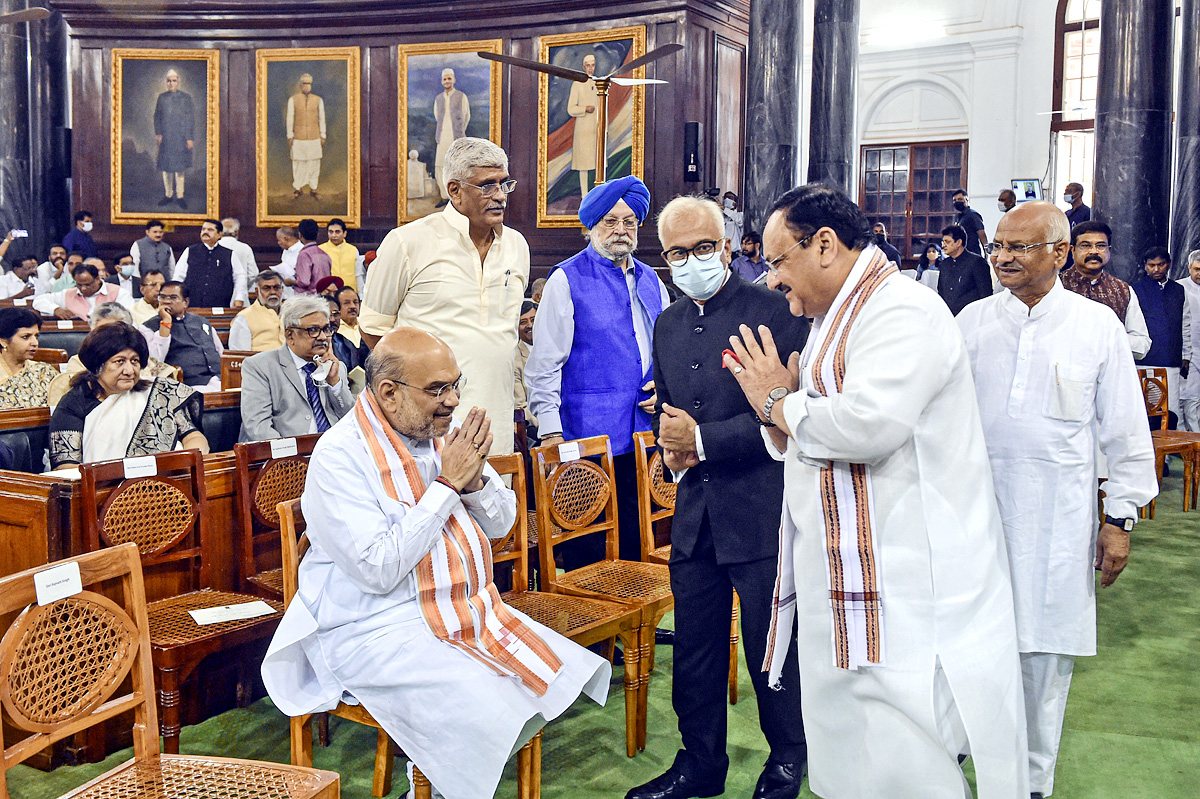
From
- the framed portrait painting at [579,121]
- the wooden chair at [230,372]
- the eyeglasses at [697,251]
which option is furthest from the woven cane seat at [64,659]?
the framed portrait painting at [579,121]

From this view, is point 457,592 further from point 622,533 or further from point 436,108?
point 436,108

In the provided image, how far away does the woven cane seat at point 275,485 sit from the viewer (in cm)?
352

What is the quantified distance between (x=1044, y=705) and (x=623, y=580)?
132 cm

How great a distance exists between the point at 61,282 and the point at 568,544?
930cm

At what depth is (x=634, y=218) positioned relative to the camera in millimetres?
3783

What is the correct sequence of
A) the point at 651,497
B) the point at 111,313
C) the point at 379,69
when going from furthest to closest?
the point at 379,69 → the point at 111,313 → the point at 651,497

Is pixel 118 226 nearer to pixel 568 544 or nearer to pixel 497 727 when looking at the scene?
pixel 568 544

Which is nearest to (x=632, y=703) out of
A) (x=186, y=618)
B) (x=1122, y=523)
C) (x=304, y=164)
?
(x=186, y=618)

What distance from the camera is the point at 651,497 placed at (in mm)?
3842

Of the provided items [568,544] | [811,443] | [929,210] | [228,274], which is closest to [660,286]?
[568,544]

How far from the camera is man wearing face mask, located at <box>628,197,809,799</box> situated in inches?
104

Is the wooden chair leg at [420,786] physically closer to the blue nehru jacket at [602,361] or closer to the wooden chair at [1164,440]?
the blue nehru jacket at [602,361]

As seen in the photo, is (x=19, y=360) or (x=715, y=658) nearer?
(x=715, y=658)

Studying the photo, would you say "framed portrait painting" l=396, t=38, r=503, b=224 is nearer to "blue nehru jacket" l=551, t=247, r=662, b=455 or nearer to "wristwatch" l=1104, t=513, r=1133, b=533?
"blue nehru jacket" l=551, t=247, r=662, b=455
